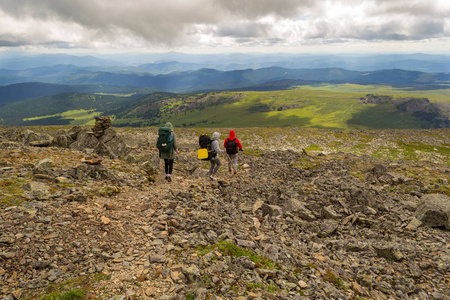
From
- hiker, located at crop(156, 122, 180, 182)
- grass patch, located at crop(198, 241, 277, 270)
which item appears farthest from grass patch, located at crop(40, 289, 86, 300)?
hiker, located at crop(156, 122, 180, 182)

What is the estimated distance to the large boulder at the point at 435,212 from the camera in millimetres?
15000

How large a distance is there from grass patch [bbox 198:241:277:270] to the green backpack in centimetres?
1030

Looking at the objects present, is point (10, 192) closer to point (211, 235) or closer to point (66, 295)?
point (66, 295)

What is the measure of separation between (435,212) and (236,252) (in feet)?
47.0

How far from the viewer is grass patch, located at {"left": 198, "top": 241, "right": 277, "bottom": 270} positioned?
9.42 m

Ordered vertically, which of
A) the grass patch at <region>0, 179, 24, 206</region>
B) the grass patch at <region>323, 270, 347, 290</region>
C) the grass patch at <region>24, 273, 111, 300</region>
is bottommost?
the grass patch at <region>323, 270, 347, 290</region>

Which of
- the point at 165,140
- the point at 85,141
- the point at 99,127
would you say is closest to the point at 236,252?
the point at 165,140

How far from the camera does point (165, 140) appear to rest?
18.4 meters

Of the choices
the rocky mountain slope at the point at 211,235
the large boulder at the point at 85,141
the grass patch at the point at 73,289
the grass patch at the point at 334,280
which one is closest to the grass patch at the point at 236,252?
the rocky mountain slope at the point at 211,235

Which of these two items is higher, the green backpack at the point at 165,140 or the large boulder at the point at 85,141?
the green backpack at the point at 165,140

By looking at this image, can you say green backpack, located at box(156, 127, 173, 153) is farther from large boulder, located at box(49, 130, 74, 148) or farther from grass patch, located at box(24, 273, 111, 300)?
large boulder, located at box(49, 130, 74, 148)

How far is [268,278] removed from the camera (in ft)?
29.0

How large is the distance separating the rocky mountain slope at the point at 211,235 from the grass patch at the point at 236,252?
0.06 m

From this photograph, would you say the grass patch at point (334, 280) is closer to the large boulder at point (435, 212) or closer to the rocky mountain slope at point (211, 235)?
the rocky mountain slope at point (211, 235)
